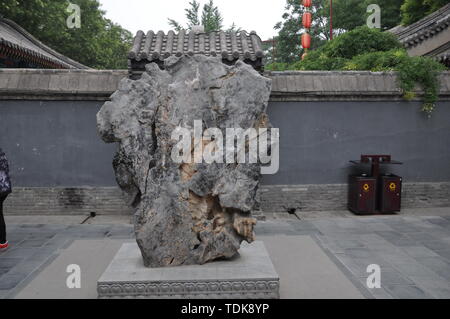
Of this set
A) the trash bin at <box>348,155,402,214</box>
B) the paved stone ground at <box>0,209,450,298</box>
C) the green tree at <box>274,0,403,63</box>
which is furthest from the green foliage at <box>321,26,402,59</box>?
the green tree at <box>274,0,403,63</box>

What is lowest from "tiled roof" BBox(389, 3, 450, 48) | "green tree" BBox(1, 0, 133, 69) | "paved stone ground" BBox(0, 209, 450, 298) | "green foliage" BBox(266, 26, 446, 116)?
"paved stone ground" BBox(0, 209, 450, 298)

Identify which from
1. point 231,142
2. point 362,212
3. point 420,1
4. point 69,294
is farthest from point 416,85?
point 420,1

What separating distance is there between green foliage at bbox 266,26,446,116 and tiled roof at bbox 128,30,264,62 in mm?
3265

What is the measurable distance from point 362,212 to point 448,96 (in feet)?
10.9

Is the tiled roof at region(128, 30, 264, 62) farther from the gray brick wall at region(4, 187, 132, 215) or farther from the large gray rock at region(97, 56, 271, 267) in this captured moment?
the large gray rock at region(97, 56, 271, 267)

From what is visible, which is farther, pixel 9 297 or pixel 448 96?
pixel 448 96

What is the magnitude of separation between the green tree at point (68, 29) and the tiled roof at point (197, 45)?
9216 mm

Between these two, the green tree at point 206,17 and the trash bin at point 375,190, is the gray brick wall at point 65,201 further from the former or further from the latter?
the green tree at point 206,17

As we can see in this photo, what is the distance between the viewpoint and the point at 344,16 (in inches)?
1144

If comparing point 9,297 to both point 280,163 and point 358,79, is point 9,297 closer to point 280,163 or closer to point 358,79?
point 280,163

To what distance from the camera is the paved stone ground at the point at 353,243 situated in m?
6.04

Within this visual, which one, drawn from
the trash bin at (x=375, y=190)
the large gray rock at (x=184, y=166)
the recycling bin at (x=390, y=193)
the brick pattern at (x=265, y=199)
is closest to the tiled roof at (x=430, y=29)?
the brick pattern at (x=265, y=199)

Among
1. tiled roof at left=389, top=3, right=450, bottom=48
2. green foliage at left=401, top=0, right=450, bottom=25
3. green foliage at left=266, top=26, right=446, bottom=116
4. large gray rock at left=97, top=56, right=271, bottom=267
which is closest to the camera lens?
large gray rock at left=97, top=56, right=271, bottom=267

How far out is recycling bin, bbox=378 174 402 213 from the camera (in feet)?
32.6
